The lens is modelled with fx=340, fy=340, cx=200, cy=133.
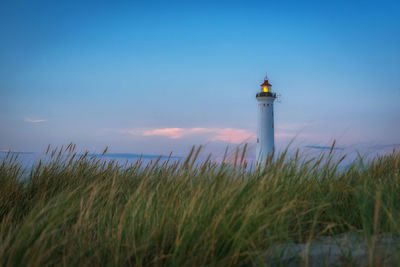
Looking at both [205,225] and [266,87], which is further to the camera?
[266,87]

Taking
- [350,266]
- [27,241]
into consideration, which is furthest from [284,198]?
[27,241]

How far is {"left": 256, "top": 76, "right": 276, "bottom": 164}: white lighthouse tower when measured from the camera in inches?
797

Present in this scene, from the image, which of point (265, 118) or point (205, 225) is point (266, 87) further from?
point (205, 225)

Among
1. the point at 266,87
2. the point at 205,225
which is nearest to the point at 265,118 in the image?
the point at 266,87

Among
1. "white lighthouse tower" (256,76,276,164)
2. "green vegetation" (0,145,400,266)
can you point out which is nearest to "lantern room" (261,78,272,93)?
"white lighthouse tower" (256,76,276,164)

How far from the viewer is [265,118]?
21.1 metres

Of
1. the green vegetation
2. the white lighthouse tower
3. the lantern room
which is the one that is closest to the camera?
the green vegetation

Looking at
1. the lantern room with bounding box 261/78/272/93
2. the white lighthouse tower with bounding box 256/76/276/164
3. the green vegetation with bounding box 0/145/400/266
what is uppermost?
the lantern room with bounding box 261/78/272/93

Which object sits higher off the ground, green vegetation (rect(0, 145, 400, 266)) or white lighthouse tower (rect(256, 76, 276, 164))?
white lighthouse tower (rect(256, 76, 276, 164))

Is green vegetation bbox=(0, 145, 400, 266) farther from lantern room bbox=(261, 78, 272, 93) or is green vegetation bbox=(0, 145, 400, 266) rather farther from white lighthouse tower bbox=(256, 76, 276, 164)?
lantern room bbox=(261, 78, 272, 93)

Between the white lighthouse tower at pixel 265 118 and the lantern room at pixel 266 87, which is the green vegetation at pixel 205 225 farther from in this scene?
the lantern room at pixel 266 87

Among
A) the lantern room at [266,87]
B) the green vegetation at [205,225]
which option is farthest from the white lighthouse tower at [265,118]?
the green vegetation at [205,225]

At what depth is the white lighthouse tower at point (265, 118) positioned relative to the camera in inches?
797

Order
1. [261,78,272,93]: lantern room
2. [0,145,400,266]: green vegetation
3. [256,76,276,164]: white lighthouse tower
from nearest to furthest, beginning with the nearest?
[0,145,400,266]: green vegetation < [256,76,276,164]: white lighthouse tower < [261,78,272,93]: lantern room
